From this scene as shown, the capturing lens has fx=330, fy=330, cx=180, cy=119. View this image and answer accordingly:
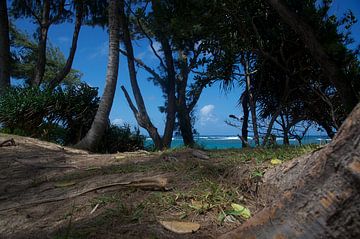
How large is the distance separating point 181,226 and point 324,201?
0.75 m

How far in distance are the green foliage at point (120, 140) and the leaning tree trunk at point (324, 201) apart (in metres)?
7.47

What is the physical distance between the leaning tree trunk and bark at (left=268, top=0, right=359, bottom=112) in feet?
12.5

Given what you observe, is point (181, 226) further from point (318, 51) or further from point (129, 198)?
point (318, 51)

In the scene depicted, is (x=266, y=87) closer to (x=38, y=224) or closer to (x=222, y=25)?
(x=222, y=25)

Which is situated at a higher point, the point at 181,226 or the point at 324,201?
the point at 324,201

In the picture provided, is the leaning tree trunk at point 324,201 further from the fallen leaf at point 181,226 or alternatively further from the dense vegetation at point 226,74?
the dense vegetation at point 226,74

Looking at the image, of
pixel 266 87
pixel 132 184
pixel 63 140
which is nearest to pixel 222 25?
pixel 266 87

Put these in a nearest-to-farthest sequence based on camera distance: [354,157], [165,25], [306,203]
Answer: [354,157], [306,203], [165,25]

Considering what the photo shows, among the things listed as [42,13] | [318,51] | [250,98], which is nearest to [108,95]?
[250,98]

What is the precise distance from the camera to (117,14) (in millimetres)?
6984

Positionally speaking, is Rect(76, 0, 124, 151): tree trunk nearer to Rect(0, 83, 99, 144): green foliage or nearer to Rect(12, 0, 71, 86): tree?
Rect(0, 83, 99, 144): green foliage

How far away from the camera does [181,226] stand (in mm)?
1702

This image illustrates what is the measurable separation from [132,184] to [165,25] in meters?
8.17

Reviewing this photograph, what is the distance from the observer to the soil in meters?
1.76
